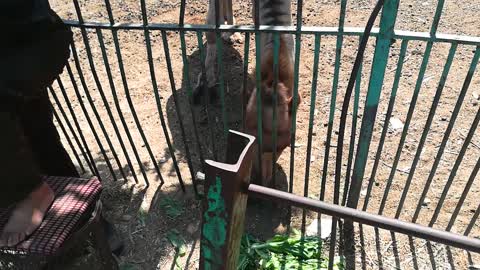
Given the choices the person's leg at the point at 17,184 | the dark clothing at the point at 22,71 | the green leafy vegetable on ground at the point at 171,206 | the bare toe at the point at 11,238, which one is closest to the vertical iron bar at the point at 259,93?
the green leafy vegetable on ground at the point at 171,206

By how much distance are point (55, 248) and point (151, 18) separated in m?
4.30

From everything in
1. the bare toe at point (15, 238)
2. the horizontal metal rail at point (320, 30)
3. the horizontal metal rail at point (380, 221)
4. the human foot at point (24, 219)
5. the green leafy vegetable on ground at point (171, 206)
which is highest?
the horizontal metal rail at point (320, 30)

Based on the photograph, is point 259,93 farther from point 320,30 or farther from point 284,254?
point 284,254

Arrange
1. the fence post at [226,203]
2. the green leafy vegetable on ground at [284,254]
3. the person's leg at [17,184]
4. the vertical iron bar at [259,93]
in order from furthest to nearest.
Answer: the green leafy vegetable on ground at [284,254] < the vertical iron bar at [259,93] < the person's leg at [17,184] < the fence post at [226,203]

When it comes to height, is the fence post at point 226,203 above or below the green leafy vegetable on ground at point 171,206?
above

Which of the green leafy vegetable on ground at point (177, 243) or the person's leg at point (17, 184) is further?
the green leafy vegetable on ground at point (177, 243)

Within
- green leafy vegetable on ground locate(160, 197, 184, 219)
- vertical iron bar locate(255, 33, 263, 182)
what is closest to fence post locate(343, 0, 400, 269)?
vertical iron bar locate(255, 33, 263, 182)

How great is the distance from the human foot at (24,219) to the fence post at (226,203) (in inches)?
48.8

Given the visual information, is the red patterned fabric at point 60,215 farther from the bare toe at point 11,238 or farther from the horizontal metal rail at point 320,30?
the horizontal metal rail at point 320,30

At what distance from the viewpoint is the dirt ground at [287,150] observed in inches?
131

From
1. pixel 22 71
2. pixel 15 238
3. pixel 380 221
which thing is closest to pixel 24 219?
pixel 15 238

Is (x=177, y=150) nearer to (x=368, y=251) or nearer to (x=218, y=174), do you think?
(x=368, y=251)

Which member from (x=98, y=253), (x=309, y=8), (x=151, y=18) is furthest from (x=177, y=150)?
(x=309, y=8)

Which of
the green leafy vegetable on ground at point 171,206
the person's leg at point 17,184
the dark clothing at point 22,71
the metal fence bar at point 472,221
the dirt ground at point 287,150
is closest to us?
the dark clothing at point 22,71
